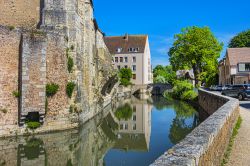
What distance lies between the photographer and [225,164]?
7.88 meters

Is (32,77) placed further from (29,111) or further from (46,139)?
→ (46,139)

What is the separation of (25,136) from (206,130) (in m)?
11.4

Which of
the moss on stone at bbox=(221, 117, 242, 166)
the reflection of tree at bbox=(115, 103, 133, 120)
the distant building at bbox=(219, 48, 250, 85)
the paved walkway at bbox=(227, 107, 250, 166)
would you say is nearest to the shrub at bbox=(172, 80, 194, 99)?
the distant building at bbox=(219, 48, 250, 85)

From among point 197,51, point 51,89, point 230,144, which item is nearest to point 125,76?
point 197,51

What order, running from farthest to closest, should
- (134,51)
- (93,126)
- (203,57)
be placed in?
(134,51)
(203,57)
(93,126)

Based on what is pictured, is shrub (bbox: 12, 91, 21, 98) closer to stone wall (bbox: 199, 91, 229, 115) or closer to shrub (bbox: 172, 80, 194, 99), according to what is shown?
stone wall (bbox: 199, 91, 229, 115)

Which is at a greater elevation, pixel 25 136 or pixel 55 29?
pixel 55 29

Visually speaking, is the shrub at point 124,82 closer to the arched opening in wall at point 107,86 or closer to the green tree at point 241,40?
the arched opening in wall at point 107,86

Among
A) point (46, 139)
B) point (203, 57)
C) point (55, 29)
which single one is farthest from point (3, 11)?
point (203, 57)

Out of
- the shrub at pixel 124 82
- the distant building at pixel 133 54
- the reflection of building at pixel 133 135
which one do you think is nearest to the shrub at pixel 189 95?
the reflection of building at pixel 133 135

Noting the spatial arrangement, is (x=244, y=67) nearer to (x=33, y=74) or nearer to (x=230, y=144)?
(x=33, y=74)

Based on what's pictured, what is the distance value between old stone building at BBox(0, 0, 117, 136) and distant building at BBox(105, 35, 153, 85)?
49169 millimetres

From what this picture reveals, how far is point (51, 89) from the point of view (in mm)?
17422

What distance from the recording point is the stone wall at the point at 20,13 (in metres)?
19.9
